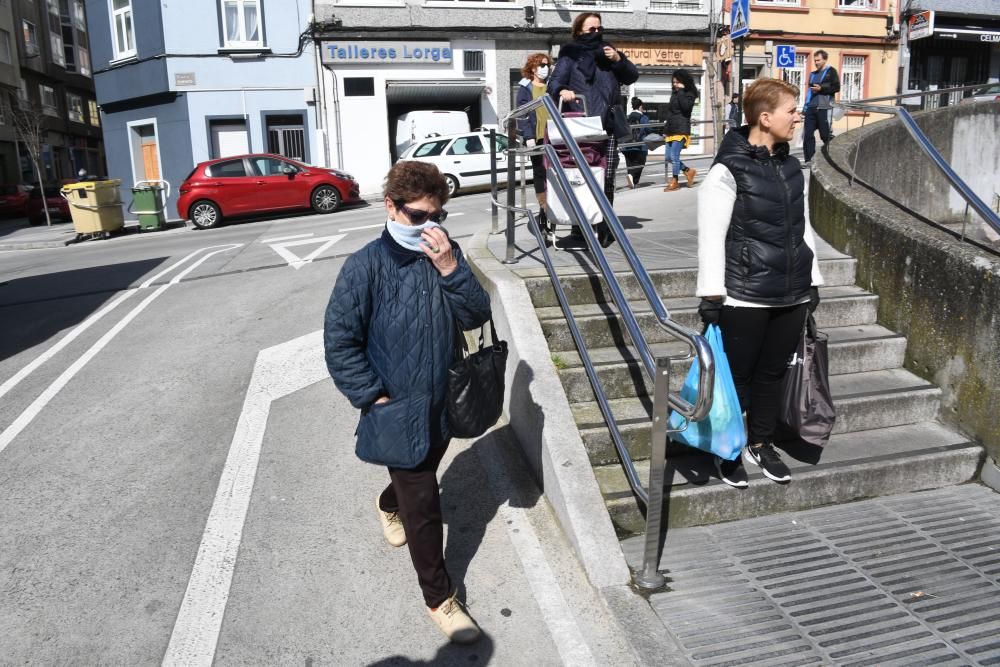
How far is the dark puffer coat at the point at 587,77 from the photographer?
20.5 feet

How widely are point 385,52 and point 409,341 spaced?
2178 cm

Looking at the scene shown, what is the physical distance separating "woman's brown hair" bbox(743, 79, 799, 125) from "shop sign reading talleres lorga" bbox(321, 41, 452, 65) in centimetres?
2101

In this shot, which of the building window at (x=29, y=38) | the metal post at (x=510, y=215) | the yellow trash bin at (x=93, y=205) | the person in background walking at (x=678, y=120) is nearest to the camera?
the metal post at (x=510, y=215)

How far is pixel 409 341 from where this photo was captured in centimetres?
308


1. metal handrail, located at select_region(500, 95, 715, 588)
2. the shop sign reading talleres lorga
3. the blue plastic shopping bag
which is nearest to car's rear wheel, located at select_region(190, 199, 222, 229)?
the shop sign reading talleres lorga

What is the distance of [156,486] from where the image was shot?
14.3ft

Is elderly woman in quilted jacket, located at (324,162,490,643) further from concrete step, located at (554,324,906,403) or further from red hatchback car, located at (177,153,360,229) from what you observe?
red hatchback car, located at (177,153,360,229)

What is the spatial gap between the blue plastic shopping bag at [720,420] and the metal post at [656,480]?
0.92 feet

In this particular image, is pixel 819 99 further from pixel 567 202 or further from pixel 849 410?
pixel 849 410

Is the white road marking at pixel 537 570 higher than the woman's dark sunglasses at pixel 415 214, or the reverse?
the woman's dark sunglasses at pixel 415 214

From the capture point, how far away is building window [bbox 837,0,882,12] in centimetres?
2656

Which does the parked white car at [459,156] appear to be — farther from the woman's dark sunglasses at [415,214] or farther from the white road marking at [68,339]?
the woman's dark sunglasses at [415,214]

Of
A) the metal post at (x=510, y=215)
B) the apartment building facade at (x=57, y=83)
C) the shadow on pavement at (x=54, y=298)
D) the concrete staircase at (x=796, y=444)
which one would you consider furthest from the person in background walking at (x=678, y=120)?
the apartment building facade at (x=57, y=83)

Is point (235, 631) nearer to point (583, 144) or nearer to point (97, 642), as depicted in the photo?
point (97, 642)
